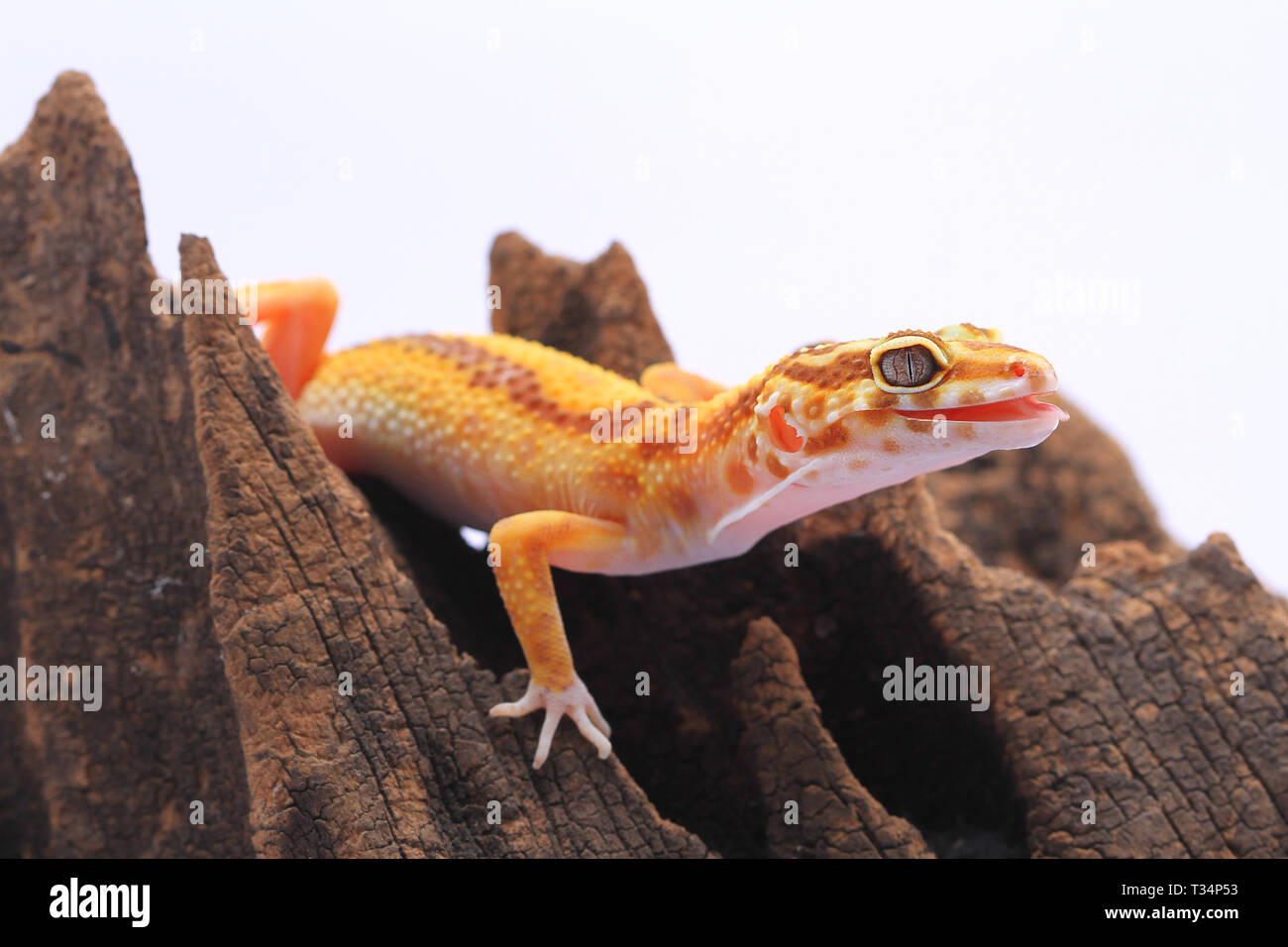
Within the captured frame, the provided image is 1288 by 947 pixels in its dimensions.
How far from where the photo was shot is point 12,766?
4449 mm

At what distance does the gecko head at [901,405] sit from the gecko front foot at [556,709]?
1.07 meters

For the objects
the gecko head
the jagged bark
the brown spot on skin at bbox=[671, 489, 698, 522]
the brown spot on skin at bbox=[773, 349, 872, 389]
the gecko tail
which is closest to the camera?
the gecko head

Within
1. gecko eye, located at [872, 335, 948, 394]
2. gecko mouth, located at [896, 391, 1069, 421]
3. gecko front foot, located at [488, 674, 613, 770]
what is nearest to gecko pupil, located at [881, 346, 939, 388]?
gecko eye, located at [872, 335, 948, 394]

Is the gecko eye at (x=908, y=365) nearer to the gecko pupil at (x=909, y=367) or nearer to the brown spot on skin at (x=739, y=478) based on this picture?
the gecko pupil at (x=909, y=367)

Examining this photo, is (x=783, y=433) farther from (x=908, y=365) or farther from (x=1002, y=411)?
(x=1002, y=411)

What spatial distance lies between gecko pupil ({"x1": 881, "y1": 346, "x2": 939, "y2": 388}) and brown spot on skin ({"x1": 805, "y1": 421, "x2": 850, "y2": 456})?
229 mm

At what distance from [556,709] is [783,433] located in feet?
4.03

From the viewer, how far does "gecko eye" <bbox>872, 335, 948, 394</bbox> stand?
3.06 meters

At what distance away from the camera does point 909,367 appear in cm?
309

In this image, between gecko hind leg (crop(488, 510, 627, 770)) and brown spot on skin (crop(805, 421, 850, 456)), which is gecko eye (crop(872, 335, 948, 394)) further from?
gecko hind leg (crop(488, 510, 627, 770))
